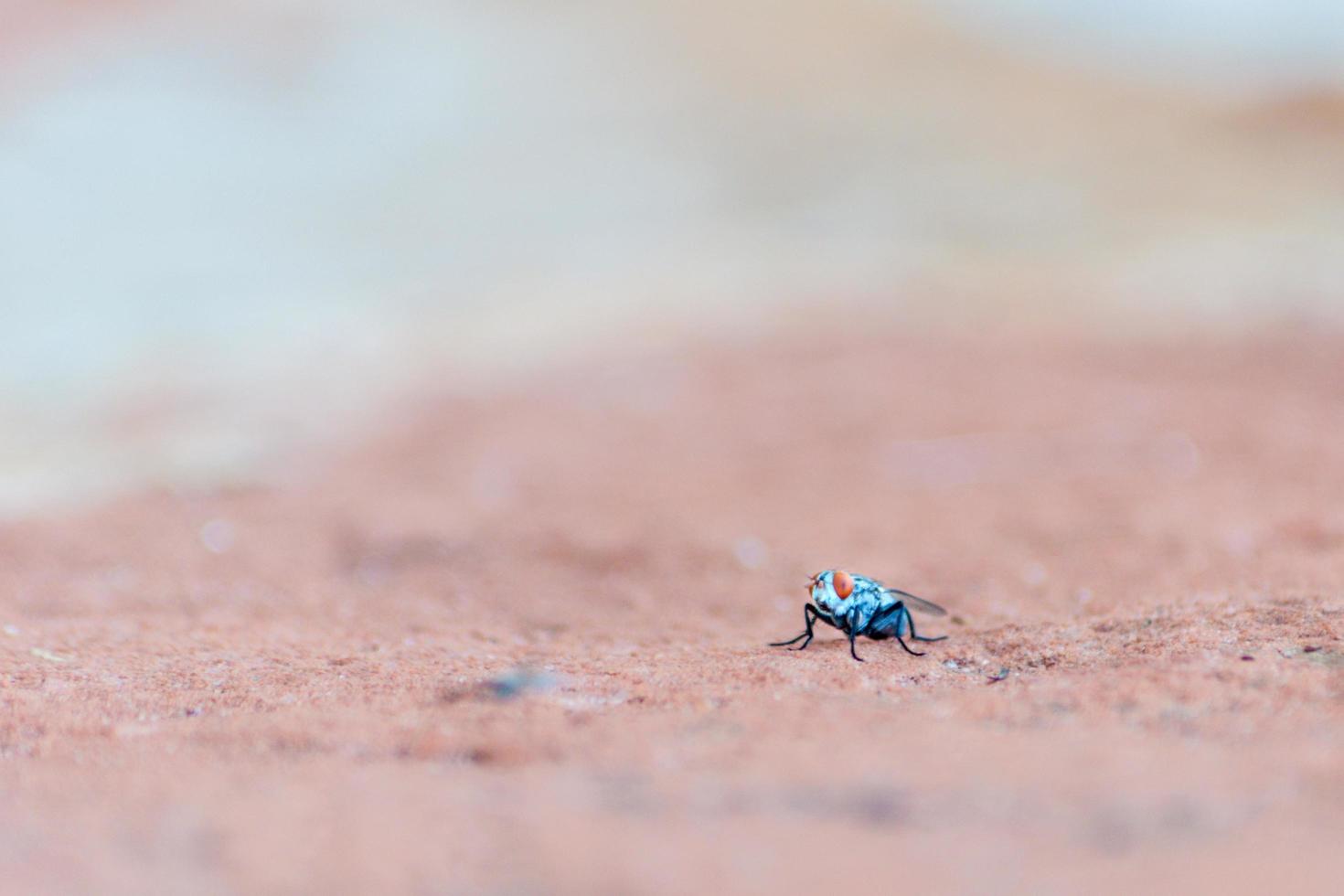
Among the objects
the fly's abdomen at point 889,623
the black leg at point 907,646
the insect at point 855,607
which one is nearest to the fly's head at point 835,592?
the insect at point 855,607

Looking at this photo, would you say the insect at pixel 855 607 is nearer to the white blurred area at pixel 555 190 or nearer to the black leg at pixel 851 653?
the black leg at pixel 851 653

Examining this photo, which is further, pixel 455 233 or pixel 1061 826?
pixel 455 233

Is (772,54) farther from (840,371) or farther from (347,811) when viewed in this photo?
(347,811)

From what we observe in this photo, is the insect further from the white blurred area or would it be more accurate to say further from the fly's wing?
the white blurred area

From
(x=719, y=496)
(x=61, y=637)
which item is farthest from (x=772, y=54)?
(x=61, y=637)

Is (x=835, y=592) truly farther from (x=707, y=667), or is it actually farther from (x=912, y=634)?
(x=707, y=667)

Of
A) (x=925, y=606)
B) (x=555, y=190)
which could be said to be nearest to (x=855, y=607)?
(x=925, y=606)

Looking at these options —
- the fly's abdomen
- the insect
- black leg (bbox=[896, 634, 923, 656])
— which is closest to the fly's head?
the insect
